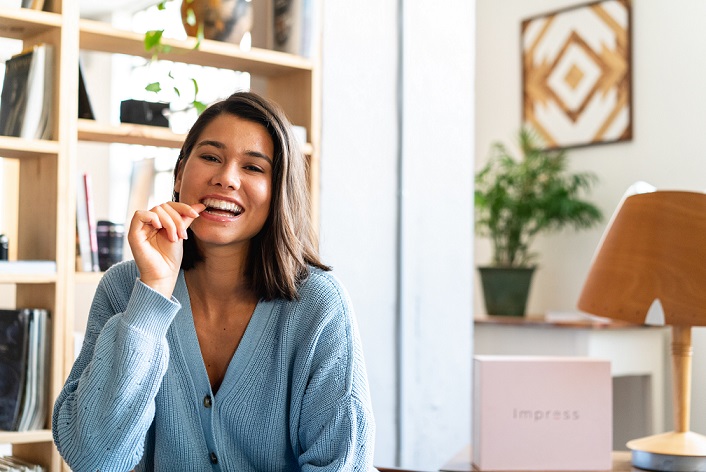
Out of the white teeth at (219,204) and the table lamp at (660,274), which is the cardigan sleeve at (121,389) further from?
the table lamp at (660,274)

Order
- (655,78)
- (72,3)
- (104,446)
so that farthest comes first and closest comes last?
(655,78), (72,3), (104,446)

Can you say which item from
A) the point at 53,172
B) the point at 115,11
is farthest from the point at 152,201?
the point at 115,11

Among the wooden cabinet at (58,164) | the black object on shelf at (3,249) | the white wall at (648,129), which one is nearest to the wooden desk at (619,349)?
the white wall at (648,129)

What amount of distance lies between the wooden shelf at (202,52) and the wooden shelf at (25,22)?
73 millimetres

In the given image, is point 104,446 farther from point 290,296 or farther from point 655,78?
point 655,78

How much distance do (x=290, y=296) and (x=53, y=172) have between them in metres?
0.85

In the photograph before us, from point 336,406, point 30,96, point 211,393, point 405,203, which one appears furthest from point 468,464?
point 30,96

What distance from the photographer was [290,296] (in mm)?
1658

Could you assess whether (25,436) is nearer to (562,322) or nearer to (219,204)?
(219,204)

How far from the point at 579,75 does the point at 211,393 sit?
Answer: 134 inches

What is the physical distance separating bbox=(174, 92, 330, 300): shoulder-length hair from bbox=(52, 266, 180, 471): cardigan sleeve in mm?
204

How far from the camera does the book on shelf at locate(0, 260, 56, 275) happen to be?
6.90ft

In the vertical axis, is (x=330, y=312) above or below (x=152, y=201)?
below

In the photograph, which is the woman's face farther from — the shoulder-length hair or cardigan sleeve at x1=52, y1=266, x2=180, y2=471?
cardigan sleeve at x1=52, y1=266, x2=180, y2=471
